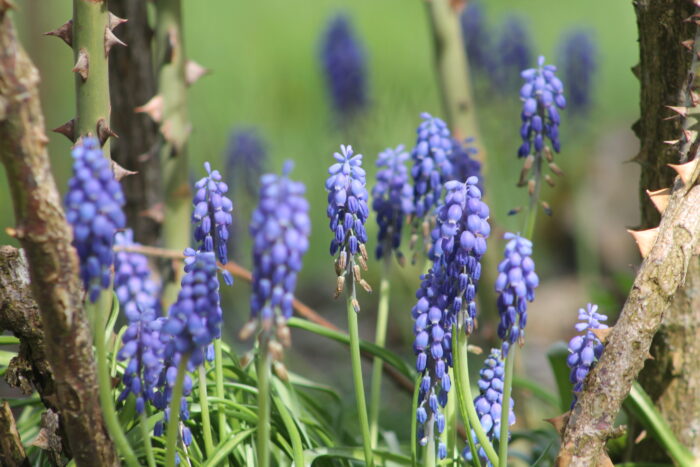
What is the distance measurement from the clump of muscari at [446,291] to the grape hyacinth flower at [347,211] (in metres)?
0.14

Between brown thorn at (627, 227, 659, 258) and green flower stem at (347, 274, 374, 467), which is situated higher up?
brown thorn at (627, 227, 659, 258)

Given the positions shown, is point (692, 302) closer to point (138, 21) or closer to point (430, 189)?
point (430, 189)

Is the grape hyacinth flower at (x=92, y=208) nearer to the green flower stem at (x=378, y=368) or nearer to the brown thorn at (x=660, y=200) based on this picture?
the green flower stem at (x=378, y=368)

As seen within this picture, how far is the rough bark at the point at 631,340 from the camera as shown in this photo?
171cm

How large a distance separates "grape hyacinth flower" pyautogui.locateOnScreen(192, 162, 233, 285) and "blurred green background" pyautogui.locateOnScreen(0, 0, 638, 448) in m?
1.65

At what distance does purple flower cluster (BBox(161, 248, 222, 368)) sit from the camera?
1373 mm

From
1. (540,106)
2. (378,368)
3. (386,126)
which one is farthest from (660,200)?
(386,126)

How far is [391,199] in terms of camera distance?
229 centimetres

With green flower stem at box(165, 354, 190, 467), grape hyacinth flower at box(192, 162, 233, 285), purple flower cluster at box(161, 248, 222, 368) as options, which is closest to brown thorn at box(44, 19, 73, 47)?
grape hyacinth flower at box(192, 162, 233, 285)

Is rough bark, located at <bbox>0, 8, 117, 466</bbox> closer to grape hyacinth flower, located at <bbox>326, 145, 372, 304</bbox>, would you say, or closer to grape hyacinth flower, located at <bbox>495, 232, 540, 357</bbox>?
grape hyacinth flower, located at <bbox>326, 145, 372, 304</bbox>

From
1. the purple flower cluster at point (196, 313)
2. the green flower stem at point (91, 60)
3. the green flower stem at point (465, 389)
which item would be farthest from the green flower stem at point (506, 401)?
the green flower stem at point (91, 60)

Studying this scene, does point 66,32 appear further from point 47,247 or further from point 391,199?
point 391,199

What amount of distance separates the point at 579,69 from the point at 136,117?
2.93 m

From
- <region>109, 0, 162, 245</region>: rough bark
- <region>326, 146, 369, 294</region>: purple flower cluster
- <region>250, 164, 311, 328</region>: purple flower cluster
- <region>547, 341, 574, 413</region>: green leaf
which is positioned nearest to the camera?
<region>250, 164, 311, 328</region>: purple flower cluster
